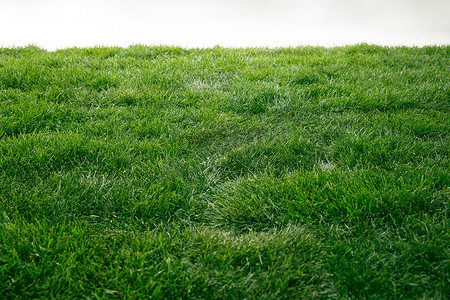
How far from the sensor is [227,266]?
1.77 metres

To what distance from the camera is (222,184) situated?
2.50 meters

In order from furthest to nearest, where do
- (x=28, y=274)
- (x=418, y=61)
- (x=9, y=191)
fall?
1. (x=418, y=61)
2. (x=9, y=191)
3. (x=28, y=274)

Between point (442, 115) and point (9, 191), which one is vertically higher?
point (442, 115)

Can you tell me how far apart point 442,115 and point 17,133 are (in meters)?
3.96

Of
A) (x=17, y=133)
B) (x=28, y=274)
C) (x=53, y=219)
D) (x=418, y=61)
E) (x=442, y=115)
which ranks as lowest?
(x=28, y=274)

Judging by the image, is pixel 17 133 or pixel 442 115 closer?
pixel 17 133

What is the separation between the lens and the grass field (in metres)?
1.71

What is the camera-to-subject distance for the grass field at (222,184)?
67.4 inches

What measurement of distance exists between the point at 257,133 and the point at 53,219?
1.84m

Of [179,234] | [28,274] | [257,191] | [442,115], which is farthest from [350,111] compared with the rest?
[28,274]

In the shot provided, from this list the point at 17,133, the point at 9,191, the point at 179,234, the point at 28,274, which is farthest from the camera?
the point at 17,133

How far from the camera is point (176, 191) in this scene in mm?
2387

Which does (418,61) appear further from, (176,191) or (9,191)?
(9,191)

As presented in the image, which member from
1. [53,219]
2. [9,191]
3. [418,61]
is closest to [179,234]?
[53,219]
